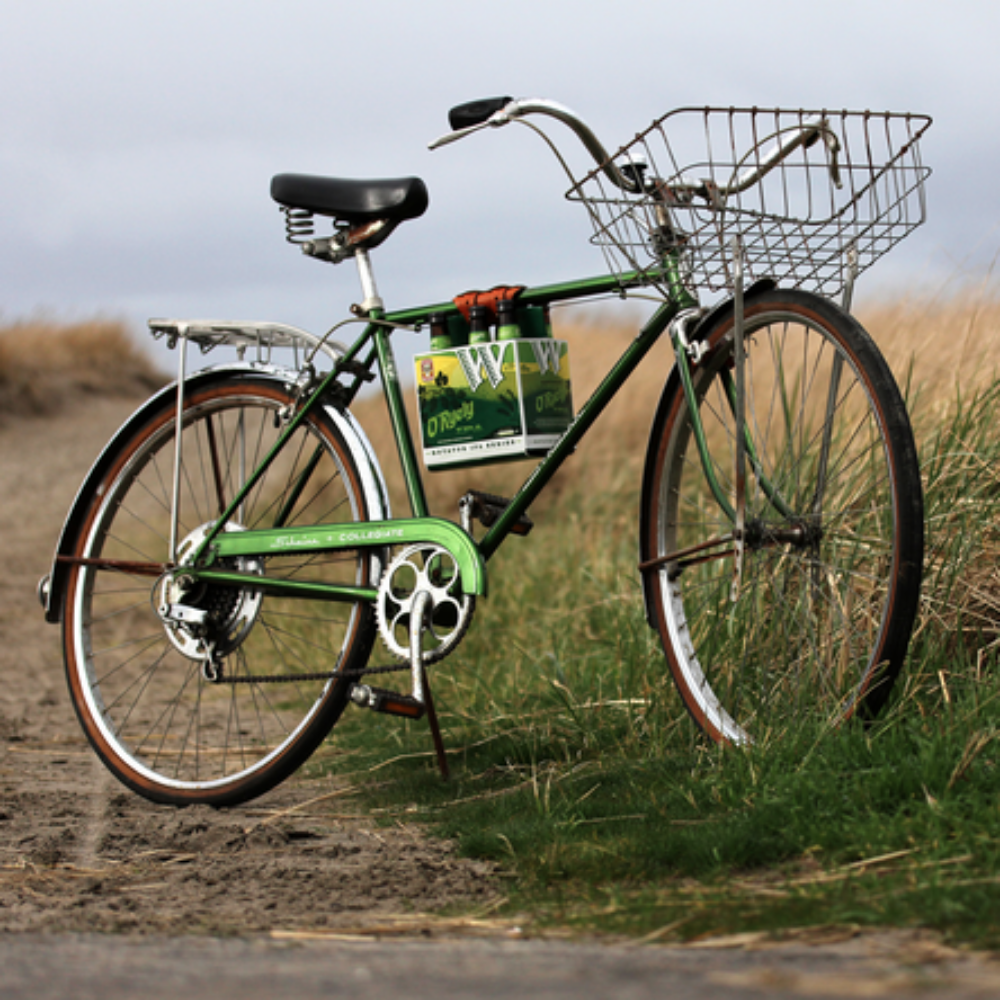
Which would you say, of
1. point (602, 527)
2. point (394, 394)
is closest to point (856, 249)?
point (394, 394)

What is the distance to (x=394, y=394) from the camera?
321 centimetres

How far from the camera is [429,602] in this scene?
2934mm

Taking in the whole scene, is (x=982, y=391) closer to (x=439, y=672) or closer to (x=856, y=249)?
(x=856, y=249)

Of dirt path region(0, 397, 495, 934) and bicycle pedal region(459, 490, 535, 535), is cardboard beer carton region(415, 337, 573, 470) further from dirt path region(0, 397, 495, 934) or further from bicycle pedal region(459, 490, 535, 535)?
dirt path region(0, 397, 495, 934)

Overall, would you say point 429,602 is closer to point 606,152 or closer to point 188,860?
point 188,860

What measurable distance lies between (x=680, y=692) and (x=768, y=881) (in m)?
0.88

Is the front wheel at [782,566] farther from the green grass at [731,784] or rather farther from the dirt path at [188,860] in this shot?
the dirt path at [188,860]

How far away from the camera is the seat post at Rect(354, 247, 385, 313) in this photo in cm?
322

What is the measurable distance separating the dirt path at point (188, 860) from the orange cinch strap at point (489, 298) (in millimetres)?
1212

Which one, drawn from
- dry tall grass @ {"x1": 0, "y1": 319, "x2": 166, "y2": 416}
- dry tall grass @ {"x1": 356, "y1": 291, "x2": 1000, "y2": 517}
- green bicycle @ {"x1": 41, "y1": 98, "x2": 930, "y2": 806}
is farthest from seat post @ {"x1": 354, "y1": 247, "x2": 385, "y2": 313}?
dry tall grass @ {"x1": 0, "y1": 319, "x2": 166, "y2": 416}

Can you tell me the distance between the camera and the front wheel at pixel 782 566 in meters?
2.43

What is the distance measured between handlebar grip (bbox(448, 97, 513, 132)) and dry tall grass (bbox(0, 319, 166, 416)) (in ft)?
35.6

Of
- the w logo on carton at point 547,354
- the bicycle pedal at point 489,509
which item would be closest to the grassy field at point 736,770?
the bicycle pedal at point 489,509

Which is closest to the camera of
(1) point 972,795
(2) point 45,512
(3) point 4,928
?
(3) point 4,928
